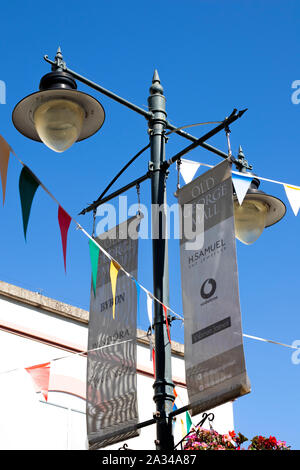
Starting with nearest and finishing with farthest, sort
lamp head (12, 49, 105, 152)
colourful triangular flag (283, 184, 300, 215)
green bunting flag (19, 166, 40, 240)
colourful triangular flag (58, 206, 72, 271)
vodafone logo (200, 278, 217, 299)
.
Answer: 1. vodafone logo (200, 278, 217, 299)
2. green bunting flag (19, 166, 40, 240)
3. colourful triangular flag (58, 206, 72, 271)
4. lamp head (12, 49, 105, 152)
5. colourful triangular flag (283, 184, 300, 215)

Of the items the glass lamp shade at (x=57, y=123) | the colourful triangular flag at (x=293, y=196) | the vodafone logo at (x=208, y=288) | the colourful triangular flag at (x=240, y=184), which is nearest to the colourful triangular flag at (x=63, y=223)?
the glass lamp shade at (x=57, y=123)

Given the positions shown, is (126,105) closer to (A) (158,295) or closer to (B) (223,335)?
(A) (158,295)

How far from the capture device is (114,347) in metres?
8.12

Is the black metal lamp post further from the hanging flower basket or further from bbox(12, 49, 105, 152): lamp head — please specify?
the hanging flower basket

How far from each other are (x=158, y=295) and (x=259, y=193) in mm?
2375

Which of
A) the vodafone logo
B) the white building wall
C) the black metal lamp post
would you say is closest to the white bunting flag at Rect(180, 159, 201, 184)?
the black metal lamp post

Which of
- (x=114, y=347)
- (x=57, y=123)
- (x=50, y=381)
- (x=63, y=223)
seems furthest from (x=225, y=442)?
(x=50, y=381)

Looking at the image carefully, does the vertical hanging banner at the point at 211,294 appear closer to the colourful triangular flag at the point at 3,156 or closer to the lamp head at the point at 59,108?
the lamp head at the point at 59,108

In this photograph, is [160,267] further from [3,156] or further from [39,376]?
[39,376]

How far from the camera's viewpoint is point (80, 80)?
852cm

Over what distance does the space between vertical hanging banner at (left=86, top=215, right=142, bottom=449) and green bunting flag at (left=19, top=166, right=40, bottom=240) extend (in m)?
1.32

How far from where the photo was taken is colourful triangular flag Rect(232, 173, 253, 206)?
8258mm
